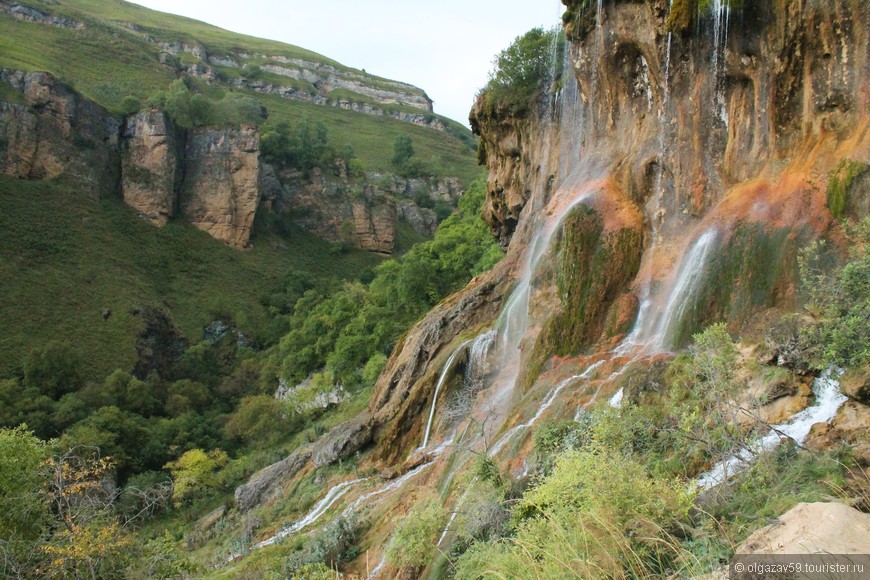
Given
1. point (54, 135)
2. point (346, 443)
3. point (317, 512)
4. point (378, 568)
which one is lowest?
point (317, 512)

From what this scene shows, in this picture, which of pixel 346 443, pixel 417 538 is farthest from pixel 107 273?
pixel 417 538

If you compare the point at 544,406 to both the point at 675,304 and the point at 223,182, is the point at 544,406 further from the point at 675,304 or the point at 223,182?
the point at 223,182

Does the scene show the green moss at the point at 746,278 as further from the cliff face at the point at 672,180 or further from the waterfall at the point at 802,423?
the waterfall at the point at 802,423

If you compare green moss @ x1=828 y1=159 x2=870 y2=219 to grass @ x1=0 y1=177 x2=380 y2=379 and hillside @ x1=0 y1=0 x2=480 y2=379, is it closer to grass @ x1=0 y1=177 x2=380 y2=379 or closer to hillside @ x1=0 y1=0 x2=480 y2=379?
grass @ x1=0 y1=177 x2=380 y2=379

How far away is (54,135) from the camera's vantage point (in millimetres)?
56344

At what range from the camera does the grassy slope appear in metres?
69.8

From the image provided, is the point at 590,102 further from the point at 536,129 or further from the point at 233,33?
the point at 233,33

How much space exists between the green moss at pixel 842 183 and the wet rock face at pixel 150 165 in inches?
2320

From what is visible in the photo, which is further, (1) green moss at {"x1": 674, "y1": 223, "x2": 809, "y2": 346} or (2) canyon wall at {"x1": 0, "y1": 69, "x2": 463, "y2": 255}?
(2) canyon wall at {"x1": 0, "y1": 69, "x2": 463, "y2": 255}

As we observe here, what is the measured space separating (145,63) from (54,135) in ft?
98.5

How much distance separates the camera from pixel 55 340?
4262 cm

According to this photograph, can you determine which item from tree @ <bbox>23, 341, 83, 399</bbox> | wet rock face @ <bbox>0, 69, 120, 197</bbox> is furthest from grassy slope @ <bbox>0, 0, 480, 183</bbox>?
tree @ <bbox>23, 341, 83, 399</bbox>

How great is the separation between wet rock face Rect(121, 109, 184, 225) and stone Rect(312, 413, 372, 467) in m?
47.1

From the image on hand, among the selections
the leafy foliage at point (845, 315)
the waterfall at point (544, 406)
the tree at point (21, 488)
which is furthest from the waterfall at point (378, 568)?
the leafy foliage at point (845, 315)
